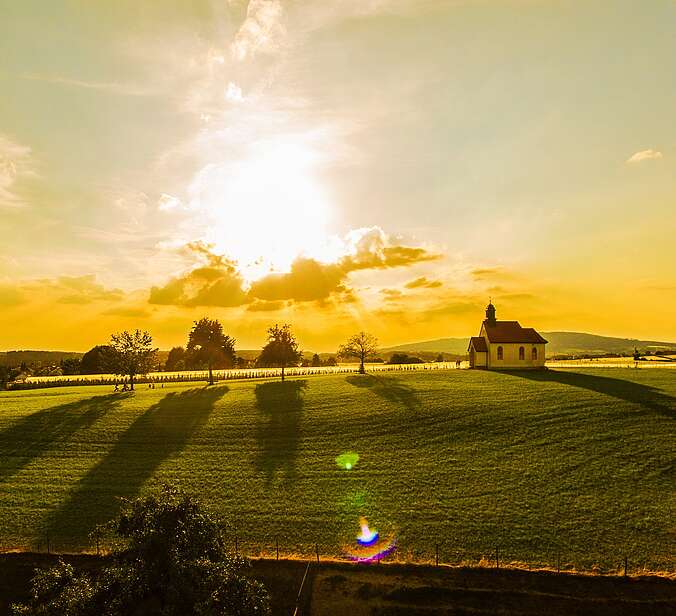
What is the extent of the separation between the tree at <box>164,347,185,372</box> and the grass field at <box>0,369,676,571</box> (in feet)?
299

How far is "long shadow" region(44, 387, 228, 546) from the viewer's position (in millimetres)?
35250

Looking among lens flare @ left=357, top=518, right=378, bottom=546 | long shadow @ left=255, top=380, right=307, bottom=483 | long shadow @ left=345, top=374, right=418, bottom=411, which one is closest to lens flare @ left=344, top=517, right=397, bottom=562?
lens flare @ left=357, top=518, right=378, bottom=546

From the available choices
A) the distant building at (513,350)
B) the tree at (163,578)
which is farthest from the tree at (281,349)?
the tree at (163,578)

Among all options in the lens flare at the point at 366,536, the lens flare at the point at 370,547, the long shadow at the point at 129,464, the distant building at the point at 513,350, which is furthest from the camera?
the distant building at the point at 513,350

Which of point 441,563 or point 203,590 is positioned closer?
point 203,590

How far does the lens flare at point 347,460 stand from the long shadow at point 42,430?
31.3 metres

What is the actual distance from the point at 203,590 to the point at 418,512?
67.5 feet

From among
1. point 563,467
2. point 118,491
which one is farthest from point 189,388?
point 563,467

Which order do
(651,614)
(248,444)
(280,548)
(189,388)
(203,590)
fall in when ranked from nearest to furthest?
(203,590), (651,614), (280,548), (248,444), (189,388)

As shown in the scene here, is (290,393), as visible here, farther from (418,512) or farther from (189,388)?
(418,512)

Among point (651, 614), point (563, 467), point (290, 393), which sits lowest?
point (651, 614)

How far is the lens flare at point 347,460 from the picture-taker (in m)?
42.2

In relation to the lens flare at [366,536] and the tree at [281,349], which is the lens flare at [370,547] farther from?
the tree at [281,349]

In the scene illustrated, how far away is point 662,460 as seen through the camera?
40688mm
